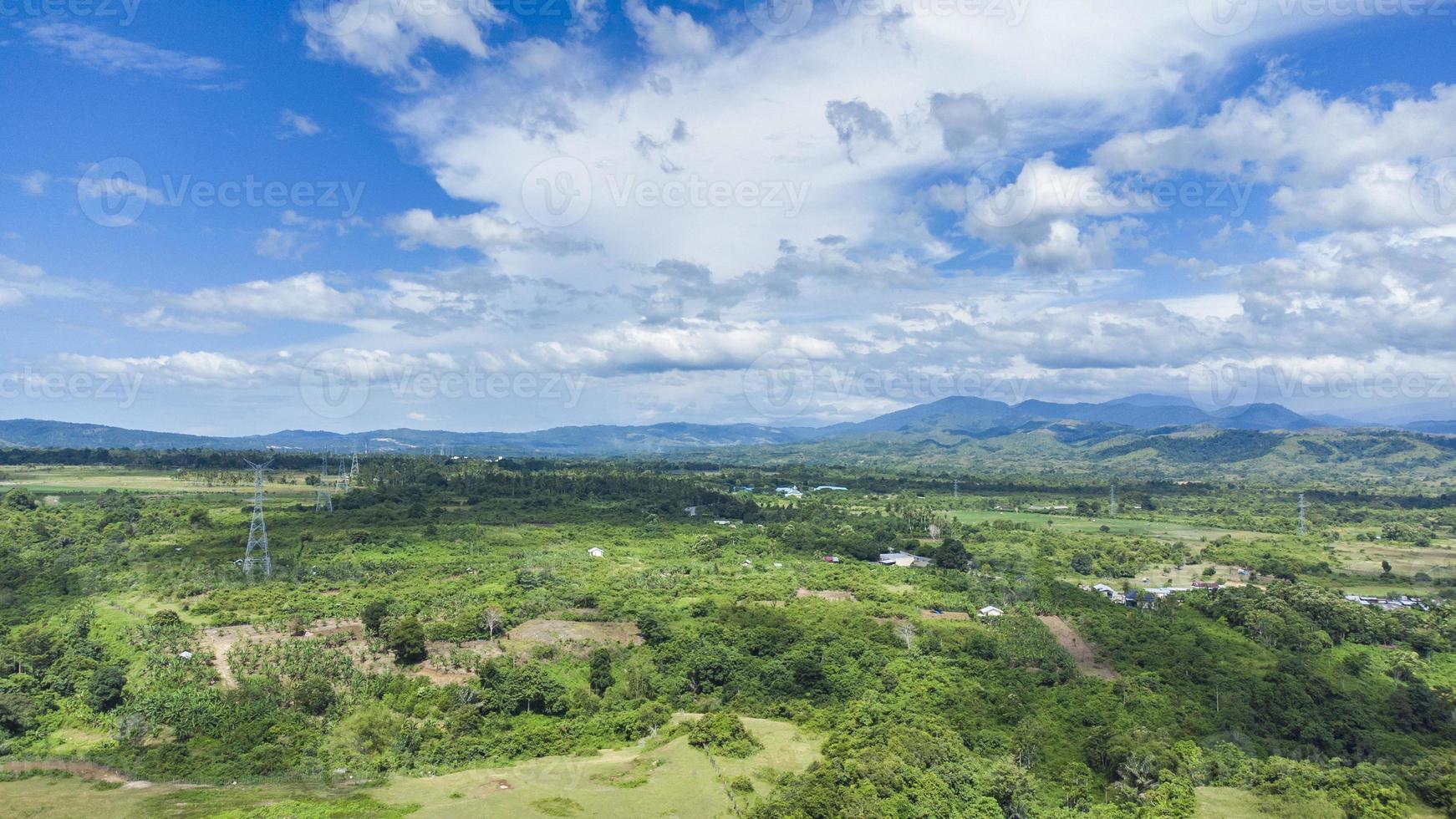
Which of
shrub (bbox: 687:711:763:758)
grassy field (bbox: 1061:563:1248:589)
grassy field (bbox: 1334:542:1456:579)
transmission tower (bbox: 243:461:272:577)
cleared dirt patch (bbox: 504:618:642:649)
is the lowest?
grassy field (bbox: 1334:542:1456:579)

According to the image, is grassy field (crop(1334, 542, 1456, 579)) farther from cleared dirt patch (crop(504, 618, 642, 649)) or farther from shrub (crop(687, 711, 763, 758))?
shrub (crop(687, 711, 763, 758))

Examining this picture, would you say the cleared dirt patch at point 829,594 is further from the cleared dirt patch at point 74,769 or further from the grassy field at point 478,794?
the cleared dirt patch at point 74,769

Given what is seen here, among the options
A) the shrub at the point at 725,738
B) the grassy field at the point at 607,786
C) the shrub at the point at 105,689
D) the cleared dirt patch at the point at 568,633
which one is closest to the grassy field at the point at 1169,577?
the cleared dirt patch at the point at 568,633

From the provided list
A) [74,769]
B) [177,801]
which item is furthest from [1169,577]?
[74,769]

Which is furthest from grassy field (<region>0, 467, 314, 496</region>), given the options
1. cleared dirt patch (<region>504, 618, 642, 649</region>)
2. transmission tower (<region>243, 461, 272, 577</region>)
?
cleared dirt patch (<region>504, 618, 642, 649</region>)

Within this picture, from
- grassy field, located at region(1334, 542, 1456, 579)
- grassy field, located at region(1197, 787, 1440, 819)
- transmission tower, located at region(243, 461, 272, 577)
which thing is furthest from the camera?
grassy field, located at region(1334, 542, 1456, 579)

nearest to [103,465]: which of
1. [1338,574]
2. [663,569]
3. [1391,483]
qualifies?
→ [663,569]

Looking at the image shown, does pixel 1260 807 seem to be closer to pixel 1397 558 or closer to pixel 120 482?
pixel 1397 558
